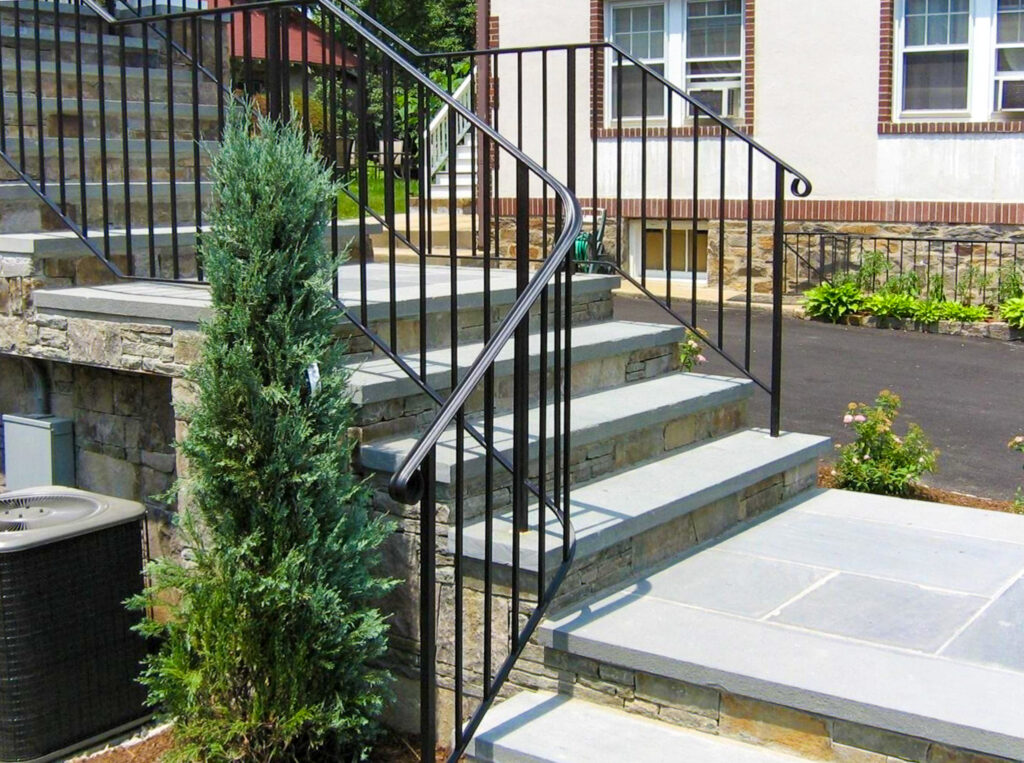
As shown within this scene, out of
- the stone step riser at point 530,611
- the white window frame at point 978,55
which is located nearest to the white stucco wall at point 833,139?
the white window frame at point 978,55

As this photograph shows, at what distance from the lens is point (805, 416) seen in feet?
25.6

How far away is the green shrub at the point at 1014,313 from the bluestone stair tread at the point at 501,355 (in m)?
6.14

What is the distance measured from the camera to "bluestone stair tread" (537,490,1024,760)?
127 inches

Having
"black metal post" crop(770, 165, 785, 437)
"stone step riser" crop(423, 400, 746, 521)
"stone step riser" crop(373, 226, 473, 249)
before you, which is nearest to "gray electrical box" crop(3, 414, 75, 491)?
"stone step riser" crop(423, 400, 746, 521)

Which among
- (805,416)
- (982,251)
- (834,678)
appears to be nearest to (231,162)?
(834,678)

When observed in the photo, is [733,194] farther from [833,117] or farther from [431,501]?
[431,501]

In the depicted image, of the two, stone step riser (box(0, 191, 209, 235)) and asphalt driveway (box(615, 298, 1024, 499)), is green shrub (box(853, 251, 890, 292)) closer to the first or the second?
asphalt driveway (box(615, 298, 1024, 499))

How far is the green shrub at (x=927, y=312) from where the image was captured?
11109mm

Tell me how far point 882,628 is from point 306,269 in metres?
1.98

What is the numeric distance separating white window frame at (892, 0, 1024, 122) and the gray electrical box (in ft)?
32.0

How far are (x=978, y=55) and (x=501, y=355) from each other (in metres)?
9.22

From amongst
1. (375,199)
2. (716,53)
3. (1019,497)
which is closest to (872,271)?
(716,53)

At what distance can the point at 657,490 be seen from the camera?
4.40m

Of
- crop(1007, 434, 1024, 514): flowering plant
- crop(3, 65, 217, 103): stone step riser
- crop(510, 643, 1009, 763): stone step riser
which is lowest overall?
crop(510, 643, 1009, 763): stone step riser
